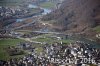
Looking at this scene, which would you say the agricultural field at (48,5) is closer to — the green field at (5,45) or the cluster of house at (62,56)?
the green field at (5,45)

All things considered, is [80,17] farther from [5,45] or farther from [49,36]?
[5,45]

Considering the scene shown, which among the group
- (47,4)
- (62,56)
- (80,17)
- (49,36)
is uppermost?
(80,17)

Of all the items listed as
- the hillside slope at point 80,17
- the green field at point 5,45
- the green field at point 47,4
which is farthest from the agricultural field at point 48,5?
the green field at point 5,45

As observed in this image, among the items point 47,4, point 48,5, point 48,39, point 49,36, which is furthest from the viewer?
point 47,4

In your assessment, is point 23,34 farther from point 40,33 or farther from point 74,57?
point 74,57

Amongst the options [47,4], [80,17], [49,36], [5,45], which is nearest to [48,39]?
[49,36]

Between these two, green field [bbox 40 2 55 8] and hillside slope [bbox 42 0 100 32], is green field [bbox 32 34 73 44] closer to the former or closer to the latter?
hillside slope [bbox 42 0 100 32]

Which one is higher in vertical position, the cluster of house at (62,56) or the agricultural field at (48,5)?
the cluster of house at (62,56)

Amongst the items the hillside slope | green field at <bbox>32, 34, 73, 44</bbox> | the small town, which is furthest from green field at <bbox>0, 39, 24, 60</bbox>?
the hillside slope

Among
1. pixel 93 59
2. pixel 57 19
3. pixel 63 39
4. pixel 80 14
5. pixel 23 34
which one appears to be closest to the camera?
pixel 93 59

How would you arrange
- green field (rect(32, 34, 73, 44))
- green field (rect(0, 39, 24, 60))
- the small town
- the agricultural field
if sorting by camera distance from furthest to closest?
the agricultural field < green field (rect(32, 34, 73, 44)) < the small town < green field (rect(0, 39, 24, 60))

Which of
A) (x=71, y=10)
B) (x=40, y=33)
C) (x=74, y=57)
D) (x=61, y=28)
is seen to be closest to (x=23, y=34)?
(x=40, y=33)
